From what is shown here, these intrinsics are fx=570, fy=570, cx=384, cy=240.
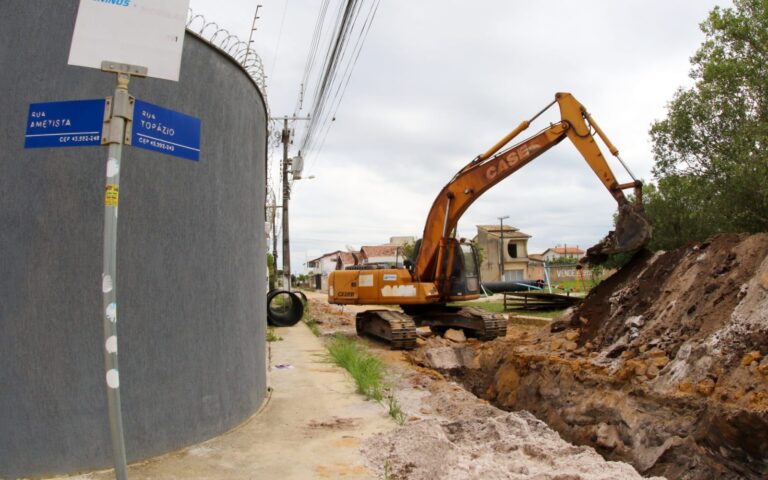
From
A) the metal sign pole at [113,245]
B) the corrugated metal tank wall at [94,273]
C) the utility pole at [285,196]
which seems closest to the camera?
the metal sign pole at [113,245]

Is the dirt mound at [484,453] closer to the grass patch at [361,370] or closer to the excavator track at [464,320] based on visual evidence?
the grass patch at [361,370]

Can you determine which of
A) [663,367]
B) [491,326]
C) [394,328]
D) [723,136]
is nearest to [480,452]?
[663,367]

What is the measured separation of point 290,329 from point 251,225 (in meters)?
10.2

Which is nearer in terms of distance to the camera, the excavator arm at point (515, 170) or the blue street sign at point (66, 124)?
the blue street sign at point (66, 124)

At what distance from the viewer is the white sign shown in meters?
2.65

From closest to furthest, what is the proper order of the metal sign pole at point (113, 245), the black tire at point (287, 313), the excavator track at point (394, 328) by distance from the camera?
the metal sign pole at point (113, 245)
the excavator track at point (394, 328)
the black tire at point (287, 313)

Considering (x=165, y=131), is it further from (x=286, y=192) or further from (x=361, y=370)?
(x=286, y=192)

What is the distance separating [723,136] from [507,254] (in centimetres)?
3980

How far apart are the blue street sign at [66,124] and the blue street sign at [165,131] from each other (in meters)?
0.25

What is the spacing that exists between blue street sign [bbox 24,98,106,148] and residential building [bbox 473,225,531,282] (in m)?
56.9

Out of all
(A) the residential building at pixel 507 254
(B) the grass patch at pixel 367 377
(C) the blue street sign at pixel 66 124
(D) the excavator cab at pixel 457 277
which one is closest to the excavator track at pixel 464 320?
(D) the excavator cab at pixel 457 277

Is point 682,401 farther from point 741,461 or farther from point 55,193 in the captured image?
point 55,193

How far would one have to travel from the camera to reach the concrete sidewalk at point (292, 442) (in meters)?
3.98

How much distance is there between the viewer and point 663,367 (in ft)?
22.4
